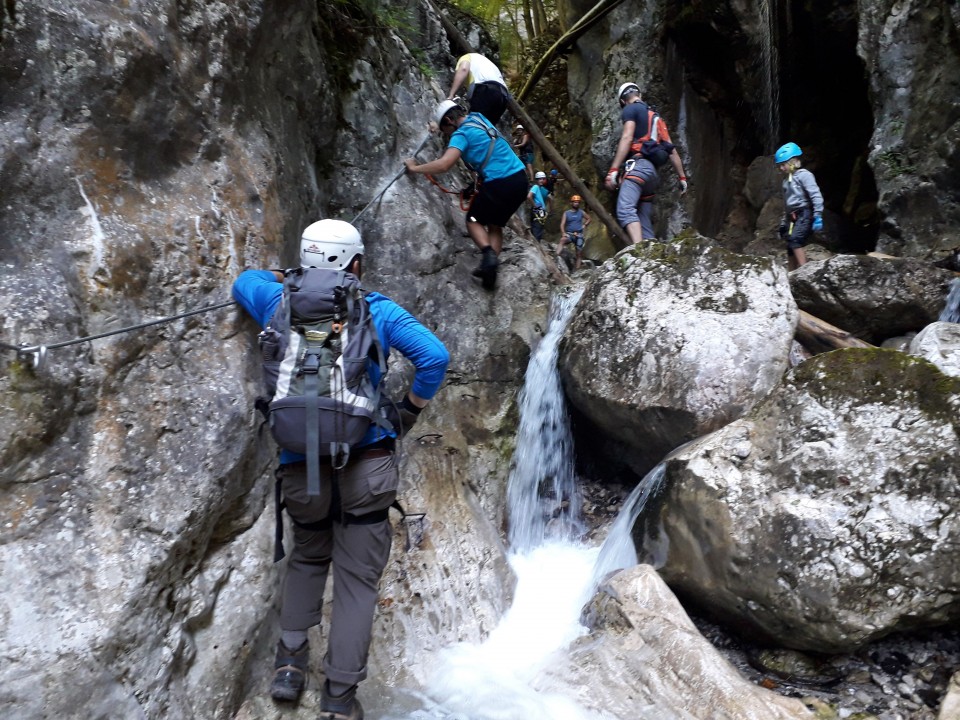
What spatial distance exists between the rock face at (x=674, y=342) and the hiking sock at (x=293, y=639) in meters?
3.16

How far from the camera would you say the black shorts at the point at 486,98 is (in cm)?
629

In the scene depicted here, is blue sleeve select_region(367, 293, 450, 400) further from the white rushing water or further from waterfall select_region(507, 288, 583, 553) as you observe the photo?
waterfall select_region(507, 288, 583, 553)

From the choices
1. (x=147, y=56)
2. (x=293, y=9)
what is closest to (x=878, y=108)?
(x=293, y=9)

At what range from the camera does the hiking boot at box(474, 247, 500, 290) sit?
6371mm

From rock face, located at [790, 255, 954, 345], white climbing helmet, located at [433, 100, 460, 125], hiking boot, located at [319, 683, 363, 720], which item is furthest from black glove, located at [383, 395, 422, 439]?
rock face, located at [790, 255, 954, 345]

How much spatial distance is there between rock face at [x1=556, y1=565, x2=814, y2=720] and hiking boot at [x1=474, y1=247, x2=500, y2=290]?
3.13 metres

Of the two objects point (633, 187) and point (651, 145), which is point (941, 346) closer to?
point (633, 187)

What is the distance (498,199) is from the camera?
6293mm

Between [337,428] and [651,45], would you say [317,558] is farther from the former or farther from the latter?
[651,45]

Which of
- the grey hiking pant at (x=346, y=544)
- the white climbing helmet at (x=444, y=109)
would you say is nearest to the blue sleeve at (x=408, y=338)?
the grey hiking pant at (x=346, y=544)

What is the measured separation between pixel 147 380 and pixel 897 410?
4299mm

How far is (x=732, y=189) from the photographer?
45.3 feet

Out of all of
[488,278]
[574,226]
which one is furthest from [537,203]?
[488,278]

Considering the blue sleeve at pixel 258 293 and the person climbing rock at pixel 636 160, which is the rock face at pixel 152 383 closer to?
→ the blue sleeve at pixel 258 293
